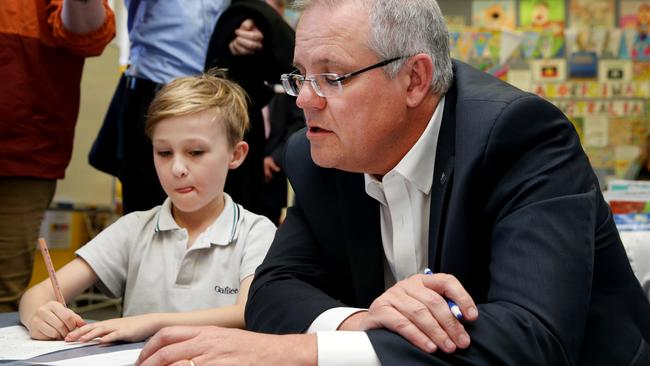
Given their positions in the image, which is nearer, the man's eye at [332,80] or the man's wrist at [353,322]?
the man's wrist at [353,322]

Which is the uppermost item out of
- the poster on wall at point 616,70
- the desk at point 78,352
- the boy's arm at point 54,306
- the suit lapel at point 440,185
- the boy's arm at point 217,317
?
the suit lapel at point 440,185

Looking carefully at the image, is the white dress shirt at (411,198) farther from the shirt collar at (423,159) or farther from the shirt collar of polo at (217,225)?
the shirt collar of polo at (217,225)

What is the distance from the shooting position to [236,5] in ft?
7.58

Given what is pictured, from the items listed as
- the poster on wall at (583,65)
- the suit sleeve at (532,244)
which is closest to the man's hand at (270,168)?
the suit sleeve at (532,244)

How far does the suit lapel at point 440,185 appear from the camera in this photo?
1344mm

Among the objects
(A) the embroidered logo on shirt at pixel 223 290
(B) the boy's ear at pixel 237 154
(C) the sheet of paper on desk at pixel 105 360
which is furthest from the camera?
(B) the boy's ear at pixel 237 154

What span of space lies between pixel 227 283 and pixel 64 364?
27.0 inches

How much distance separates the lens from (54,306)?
4.82 feet

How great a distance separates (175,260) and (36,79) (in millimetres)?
810

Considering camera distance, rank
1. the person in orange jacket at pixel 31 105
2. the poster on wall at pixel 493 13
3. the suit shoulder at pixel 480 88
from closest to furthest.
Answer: the suit shoulder at pixel 480 88, the person in orange jacket at pixel 31 105, the poster on wall at pixel 493 13

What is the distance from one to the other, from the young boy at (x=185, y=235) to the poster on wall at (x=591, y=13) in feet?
15.4

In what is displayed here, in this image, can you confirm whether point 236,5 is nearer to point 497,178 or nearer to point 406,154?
point 406,154

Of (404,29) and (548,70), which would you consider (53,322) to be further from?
(548,70)

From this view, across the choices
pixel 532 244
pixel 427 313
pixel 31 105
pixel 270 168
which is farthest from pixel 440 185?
pixel 270 168
